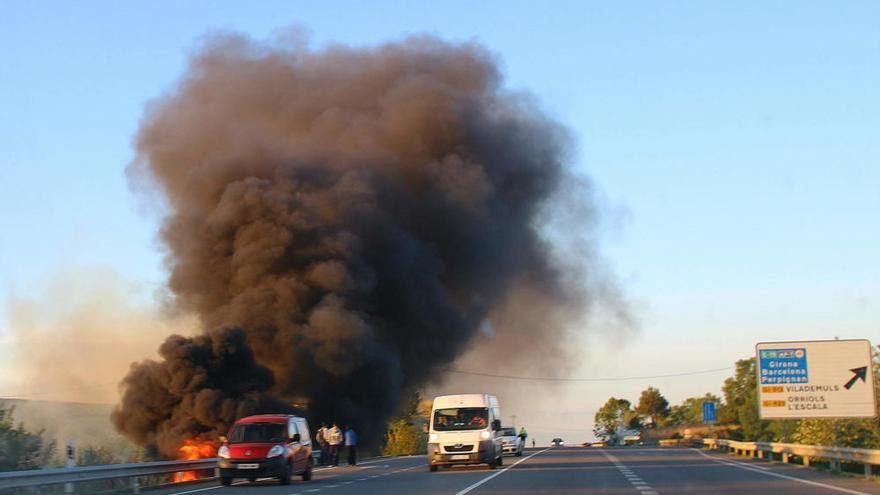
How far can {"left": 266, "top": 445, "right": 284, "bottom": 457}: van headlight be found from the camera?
2573 centimetres

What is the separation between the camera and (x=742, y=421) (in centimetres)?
9556

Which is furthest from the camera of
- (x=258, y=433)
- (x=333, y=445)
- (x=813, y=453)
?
(x=333, y=445)

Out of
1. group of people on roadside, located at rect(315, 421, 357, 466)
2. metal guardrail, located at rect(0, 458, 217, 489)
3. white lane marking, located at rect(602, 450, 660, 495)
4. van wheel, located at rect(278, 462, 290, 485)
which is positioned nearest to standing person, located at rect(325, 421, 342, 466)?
group of people on roadside, located at rect(315, 421, 357, 466)

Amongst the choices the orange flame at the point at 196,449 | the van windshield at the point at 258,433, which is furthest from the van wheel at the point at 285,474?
the orange flame at the point at 196,449

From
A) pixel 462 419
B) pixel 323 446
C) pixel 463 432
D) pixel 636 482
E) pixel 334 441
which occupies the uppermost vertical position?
pixel 462 419

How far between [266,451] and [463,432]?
7.91 meters

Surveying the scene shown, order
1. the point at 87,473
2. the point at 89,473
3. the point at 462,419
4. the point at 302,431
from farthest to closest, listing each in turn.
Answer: the point at 462,419 → the point at 302,431 → the point at 89,473 → the point at 87,473

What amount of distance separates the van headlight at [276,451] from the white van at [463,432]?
6.95 metres

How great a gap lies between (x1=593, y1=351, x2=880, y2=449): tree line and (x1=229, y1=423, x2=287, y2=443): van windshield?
16.6m

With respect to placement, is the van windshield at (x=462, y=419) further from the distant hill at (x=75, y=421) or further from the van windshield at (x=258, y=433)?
the distant hill at (x=75, y=421)

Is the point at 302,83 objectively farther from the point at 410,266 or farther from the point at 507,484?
the point at 507,484

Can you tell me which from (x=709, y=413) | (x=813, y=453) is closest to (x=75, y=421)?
(x=709, y=413)

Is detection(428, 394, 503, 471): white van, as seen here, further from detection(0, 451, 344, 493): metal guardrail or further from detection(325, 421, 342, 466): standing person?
detection(325, 421, 342, 466): standing person

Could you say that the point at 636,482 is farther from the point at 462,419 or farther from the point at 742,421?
the point at 742,421
